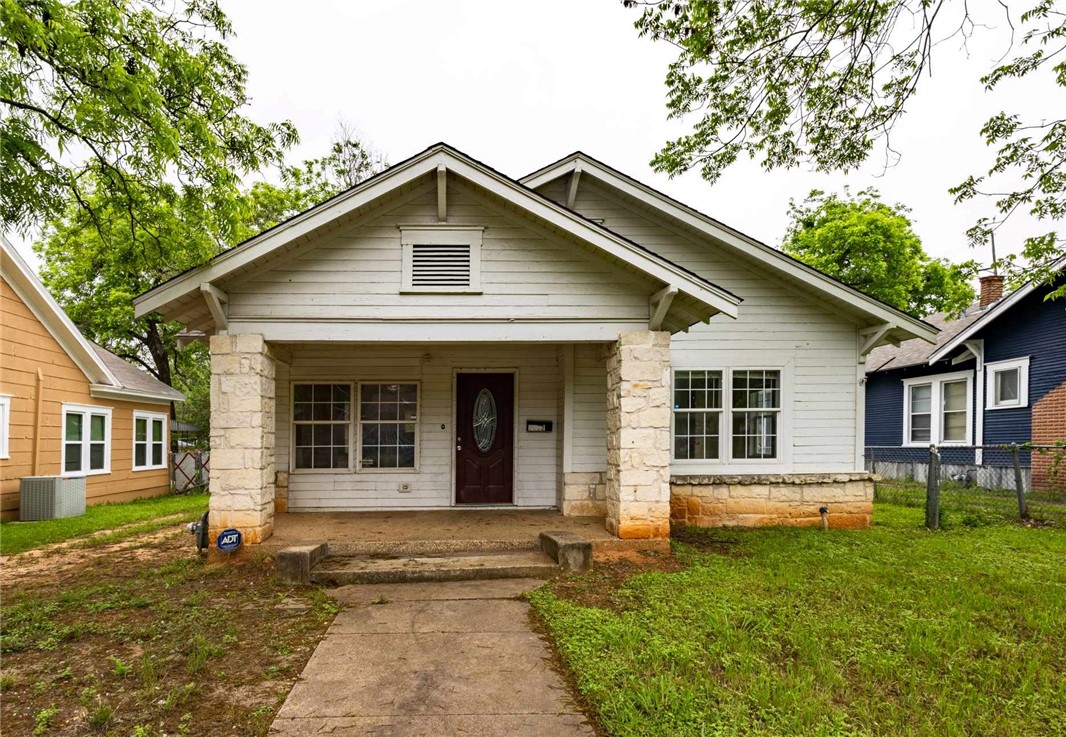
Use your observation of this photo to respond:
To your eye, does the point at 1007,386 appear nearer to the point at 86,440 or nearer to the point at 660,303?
the point at 660,303

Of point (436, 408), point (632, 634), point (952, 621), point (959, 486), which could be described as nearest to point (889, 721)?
point (632, 634)

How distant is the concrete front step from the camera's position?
5617 millimetres

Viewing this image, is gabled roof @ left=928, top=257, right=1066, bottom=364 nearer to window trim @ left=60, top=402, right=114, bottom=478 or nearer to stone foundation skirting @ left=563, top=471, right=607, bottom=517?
stone foundation skirting @ left=563, top=471, right=607, bottom=517

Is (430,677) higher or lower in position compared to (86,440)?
lower

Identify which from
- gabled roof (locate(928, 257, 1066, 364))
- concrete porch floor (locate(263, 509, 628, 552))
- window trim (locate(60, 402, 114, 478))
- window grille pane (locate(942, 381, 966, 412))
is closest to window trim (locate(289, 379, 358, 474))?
concrete porch floor (locate(263, 509, 628, 552))

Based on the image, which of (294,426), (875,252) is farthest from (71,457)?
(875,252)

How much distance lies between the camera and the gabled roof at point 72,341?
10.1 metres

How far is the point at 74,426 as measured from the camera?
461 inches

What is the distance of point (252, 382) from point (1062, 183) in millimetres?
8705

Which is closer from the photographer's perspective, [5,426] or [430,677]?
[430,677]

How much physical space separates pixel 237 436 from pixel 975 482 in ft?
50.4

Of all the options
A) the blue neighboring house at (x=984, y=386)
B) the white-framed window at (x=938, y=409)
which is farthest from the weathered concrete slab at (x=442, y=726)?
the white-framed window at (x=938, y=409)

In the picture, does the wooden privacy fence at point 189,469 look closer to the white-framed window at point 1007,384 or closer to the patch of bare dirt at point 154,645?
the patch of bare dirt at point 154,645

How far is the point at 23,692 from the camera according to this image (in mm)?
3447
